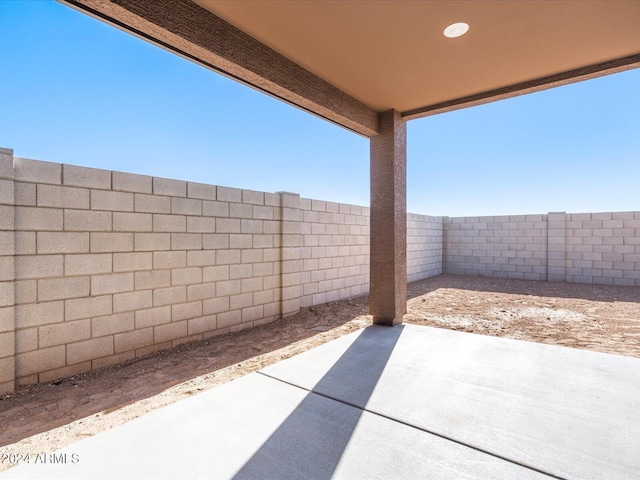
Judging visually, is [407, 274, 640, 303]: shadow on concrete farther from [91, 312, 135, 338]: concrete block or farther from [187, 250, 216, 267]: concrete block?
[91, 312, 135, 338]: concrete block

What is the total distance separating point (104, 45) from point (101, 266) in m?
2.13

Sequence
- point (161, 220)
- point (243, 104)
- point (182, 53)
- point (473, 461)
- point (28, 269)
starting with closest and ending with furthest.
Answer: point (473, 461)
point (182, 53)
point (28, 269)
point (161, 220)
point (243, 104)

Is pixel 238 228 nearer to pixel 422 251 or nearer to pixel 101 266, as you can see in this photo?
pixel 101 266

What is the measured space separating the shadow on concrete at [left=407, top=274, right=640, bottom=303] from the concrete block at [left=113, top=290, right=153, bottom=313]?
4877mm

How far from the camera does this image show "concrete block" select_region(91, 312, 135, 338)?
2.77 meters

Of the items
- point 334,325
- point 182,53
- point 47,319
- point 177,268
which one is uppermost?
point 182,53

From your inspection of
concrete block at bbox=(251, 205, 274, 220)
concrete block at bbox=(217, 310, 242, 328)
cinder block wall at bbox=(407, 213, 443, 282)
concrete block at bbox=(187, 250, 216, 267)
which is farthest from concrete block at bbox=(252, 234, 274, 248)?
cinder block wall at bbox=(407, 213, 443, 282)

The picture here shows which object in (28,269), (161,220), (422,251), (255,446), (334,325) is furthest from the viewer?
(422,251)

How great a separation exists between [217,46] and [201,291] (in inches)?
101

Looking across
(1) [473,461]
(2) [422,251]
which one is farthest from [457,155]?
(1) [473,461]

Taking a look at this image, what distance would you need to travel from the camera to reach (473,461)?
1396mm

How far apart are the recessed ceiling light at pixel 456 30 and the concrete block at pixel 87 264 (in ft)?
10.9

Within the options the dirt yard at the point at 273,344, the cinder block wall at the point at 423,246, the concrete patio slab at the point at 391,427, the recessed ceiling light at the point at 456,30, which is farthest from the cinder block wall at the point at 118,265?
the cinder block wall at the point at 423,246

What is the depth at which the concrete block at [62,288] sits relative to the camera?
2.48 meters
